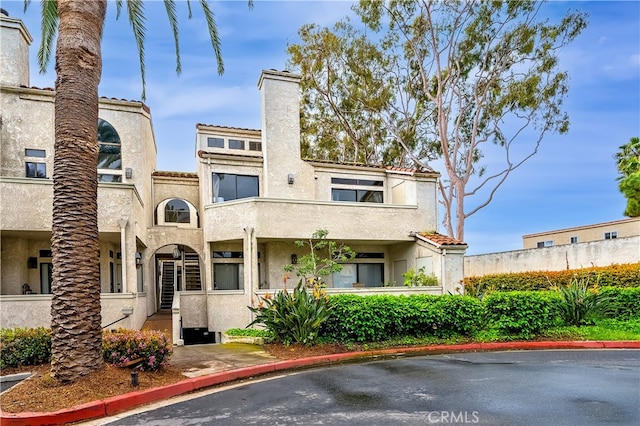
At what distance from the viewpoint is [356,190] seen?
2036cm

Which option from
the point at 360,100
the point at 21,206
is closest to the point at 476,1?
the point at 360,100

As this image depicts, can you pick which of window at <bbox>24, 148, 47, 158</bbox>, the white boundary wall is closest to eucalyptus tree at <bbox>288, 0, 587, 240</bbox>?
the white boundary wall

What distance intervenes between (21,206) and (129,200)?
2951 mm

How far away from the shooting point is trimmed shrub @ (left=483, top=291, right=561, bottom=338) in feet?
40.2

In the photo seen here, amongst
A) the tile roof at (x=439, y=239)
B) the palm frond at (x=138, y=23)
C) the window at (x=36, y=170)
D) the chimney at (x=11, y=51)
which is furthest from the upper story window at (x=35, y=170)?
the tile roof at (x=439, y=239)

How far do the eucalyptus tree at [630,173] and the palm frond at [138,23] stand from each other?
95.3 ft

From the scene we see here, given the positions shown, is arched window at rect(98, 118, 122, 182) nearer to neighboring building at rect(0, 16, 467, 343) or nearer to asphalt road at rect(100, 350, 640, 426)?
neighboring building at rect(0, 16, 467, 343)

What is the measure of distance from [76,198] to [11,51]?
40.6 ft

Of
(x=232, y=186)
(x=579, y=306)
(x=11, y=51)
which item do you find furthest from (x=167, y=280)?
(x=579, y=306)

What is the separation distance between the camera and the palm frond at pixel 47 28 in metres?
10.7

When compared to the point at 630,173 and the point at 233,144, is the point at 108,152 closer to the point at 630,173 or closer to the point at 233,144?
the point at 233,144

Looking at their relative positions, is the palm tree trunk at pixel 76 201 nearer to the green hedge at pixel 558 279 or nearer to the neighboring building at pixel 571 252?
the green hedge at pixel 558 279

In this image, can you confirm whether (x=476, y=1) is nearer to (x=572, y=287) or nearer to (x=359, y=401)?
(x=572, y=287)

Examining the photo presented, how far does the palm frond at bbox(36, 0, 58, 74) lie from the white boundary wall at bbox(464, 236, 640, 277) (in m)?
24.1
